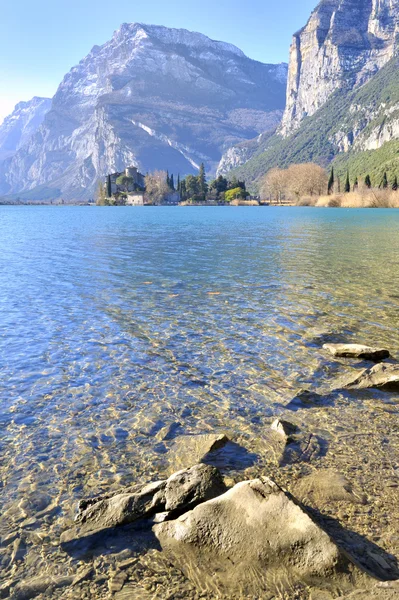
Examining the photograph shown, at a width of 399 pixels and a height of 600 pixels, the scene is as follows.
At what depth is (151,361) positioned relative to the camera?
32.6 feet

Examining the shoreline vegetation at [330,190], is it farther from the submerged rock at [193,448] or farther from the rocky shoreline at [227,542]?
the rocky shoreline at [227,542]

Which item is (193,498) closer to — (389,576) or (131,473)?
(131,473)

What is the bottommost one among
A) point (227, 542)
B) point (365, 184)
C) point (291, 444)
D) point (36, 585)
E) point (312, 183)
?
point (291, 444)

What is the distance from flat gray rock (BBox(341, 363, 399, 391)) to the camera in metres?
8.51

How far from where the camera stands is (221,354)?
A: 10.4 metres

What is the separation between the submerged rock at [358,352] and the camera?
9.98m

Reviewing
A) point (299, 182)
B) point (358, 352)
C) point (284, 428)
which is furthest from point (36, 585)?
point (299, 182)

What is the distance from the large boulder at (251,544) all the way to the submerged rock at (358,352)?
6.18 m

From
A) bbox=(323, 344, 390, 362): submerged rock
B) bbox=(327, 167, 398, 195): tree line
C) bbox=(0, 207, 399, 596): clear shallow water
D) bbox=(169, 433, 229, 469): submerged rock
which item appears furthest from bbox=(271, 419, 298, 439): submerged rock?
bbox=(327, 167, 398, 195): tree line

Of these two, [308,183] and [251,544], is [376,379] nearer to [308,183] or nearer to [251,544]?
[251,544]

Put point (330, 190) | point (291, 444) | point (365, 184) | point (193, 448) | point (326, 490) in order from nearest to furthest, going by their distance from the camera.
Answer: point (326, 490), point (193, 448), point (291, 444), point (365, 184), point (330, 190)

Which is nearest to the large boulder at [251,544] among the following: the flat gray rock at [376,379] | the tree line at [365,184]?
the flat gray rock at [376,379]

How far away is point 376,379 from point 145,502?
5546 mm

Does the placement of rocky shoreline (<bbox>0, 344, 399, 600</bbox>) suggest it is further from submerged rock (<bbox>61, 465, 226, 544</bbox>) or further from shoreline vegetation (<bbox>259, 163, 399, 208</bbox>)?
shoreline vegetation (<bbox>259, 163, 399, 208</bbox>)
